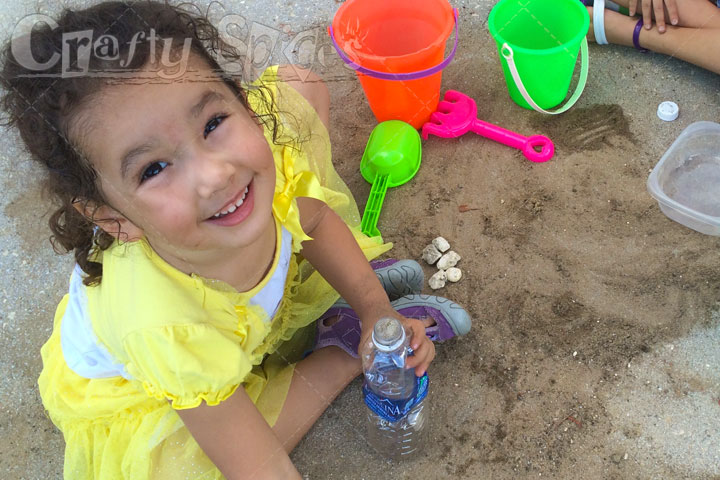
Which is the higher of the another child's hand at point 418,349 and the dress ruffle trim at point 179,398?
the dress ruffle trim at point 179,398

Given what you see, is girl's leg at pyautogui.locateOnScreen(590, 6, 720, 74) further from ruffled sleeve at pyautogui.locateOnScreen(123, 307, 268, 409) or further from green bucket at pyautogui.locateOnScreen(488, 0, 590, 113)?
ruffled sleeve at pyautogui.locateOnScreen(123, 307, 268, 409)

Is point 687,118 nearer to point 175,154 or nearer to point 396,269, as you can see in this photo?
point 396,269

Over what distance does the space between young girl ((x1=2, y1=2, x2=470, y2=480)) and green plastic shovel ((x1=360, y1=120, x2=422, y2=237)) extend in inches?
7.4

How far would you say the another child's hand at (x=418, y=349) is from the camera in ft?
3.86

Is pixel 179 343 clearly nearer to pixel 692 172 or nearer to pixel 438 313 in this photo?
pixel 438 313

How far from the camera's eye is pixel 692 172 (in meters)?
1.53

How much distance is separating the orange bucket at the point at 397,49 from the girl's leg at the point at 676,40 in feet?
1.67

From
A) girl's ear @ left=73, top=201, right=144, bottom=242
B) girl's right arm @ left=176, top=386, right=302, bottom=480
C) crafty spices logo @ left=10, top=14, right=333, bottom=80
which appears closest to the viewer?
crafty spices logo @ left=10, top=14, right=333, bottom=80

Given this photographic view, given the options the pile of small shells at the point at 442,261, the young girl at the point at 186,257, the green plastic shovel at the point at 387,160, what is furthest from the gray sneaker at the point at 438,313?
the green plastic shovel at the point at 387,160

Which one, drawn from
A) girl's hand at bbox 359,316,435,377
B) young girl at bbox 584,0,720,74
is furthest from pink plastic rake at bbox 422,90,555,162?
girl's hand at bbox 359,316,435,377

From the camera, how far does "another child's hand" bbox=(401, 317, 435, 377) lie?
1.18 meters

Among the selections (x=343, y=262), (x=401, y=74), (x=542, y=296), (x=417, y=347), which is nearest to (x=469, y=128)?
(x=401, y=74)

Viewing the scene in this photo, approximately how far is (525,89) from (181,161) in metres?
1.09

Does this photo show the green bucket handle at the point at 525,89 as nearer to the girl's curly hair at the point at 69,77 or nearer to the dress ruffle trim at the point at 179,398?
the girl's curly hair at the point at 69,77
